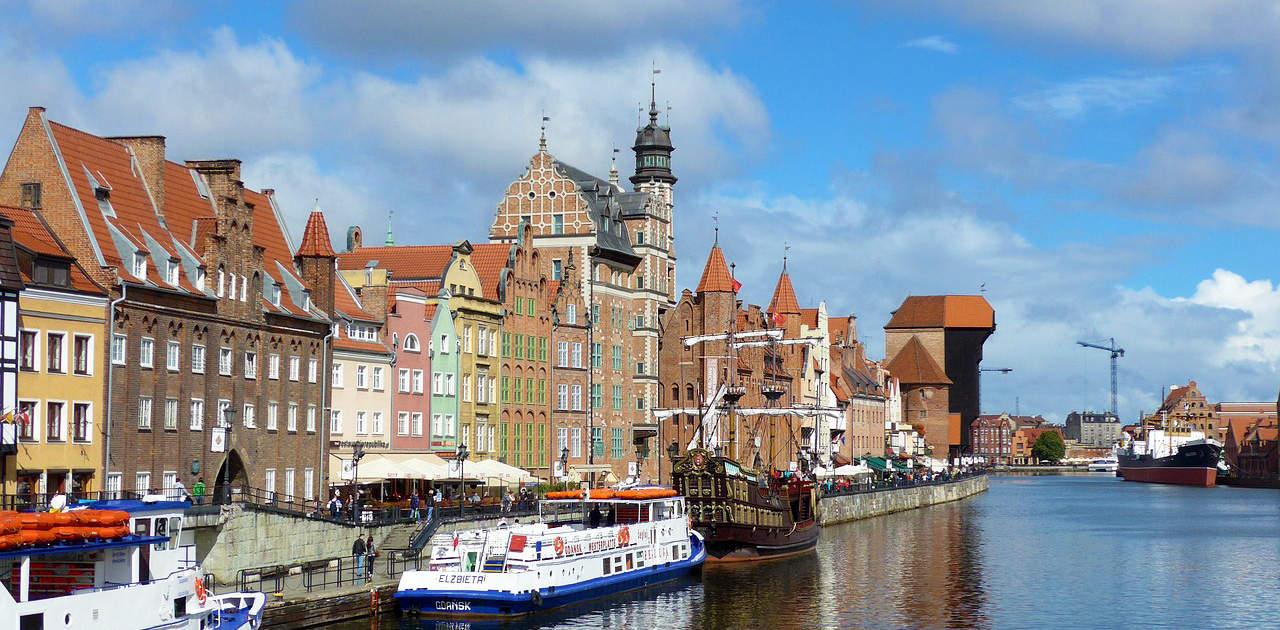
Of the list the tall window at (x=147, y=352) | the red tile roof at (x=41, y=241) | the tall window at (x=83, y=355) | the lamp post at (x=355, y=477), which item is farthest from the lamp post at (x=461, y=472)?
the red tile roof at (x=41, y=241)

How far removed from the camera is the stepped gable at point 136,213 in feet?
211

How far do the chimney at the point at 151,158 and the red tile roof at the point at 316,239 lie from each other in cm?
1064

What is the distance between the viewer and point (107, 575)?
44.9 m

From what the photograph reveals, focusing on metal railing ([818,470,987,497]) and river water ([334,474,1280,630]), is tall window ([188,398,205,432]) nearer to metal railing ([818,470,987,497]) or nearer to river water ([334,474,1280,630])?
river water ([334,474,1280,630])

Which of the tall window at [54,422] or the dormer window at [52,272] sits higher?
the dormer window at [52,272]

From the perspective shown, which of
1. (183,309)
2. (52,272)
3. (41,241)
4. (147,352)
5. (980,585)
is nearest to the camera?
(52,272)

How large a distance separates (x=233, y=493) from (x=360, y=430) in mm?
21595

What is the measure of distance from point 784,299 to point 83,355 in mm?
105027

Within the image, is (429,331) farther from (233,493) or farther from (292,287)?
(233,493)

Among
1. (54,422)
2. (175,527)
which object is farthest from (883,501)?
(175,527)

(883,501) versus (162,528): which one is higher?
(162,528)

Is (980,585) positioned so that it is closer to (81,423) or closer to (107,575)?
(81,423)

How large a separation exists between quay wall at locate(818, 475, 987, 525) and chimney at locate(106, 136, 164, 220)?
5899cm

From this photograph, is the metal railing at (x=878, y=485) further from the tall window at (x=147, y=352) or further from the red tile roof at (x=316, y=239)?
the tall window at (x=147, y=352)
